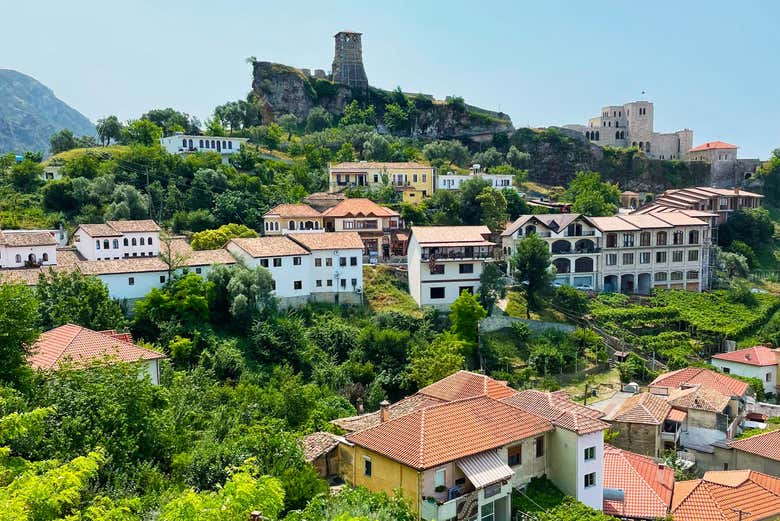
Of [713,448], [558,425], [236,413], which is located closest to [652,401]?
[713,448]

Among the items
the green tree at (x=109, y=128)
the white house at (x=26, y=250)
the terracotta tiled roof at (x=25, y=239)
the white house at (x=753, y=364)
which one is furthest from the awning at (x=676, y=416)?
the green tree at (x=109, y=128)

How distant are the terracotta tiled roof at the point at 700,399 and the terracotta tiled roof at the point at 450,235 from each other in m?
15.8

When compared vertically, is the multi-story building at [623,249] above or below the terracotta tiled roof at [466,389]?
above

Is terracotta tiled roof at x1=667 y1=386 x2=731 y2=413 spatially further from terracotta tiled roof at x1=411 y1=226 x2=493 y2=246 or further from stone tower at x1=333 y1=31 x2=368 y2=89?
stone tower at x1=333 y1=31 x2=368 y2=89

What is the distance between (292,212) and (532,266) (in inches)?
727

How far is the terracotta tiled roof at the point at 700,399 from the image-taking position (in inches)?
1177

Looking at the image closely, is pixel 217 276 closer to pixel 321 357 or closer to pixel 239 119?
pixel 321 357

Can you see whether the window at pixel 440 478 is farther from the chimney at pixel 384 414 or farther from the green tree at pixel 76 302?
the green tree at pixel 76 302

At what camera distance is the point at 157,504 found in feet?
46.6

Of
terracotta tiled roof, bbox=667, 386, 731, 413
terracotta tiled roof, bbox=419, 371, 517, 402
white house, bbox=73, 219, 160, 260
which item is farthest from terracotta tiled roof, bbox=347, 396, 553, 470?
white house, bbox=73, 219, 160, 260

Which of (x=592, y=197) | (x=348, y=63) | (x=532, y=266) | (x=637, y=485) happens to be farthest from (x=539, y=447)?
(x=348, y=63)

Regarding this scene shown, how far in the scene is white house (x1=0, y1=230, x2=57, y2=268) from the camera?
3716cm

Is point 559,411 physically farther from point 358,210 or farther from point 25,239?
point 25,239

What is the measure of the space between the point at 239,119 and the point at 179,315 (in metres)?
53.2
